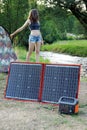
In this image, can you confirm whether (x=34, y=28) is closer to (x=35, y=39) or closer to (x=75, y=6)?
(x=35, y=39)

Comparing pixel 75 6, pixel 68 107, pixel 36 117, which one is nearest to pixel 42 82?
pixel 68 107

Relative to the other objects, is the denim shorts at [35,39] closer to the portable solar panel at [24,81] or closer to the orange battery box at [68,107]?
the portable solar panel at [24,81]

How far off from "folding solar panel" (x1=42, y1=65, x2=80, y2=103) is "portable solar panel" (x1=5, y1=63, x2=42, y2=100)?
0.16 metres

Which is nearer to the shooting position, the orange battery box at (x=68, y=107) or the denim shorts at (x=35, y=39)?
the orange battery box at (x=68, y=107)

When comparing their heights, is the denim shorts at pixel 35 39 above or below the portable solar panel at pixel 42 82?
above

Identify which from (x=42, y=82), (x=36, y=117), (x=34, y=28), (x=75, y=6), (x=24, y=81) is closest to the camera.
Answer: (x=36, y=117)

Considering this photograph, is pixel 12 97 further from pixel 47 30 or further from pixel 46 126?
pixel 47 30

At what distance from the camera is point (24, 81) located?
5.61 metres

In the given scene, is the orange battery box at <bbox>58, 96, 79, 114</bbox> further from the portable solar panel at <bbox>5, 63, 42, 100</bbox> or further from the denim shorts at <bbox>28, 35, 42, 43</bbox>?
the denim shorts at <bbox>28, 35, 42, 43</bbox>

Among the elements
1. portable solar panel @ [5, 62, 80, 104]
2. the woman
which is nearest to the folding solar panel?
portable solar panel @ [5, 62, 80, 104]

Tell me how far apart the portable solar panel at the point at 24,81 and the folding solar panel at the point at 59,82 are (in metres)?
0.16

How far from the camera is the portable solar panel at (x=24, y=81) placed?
5.48 m

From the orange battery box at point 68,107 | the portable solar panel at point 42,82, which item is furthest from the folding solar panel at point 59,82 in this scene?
the orange battery box at point 68,107

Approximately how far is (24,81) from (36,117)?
1165mm
